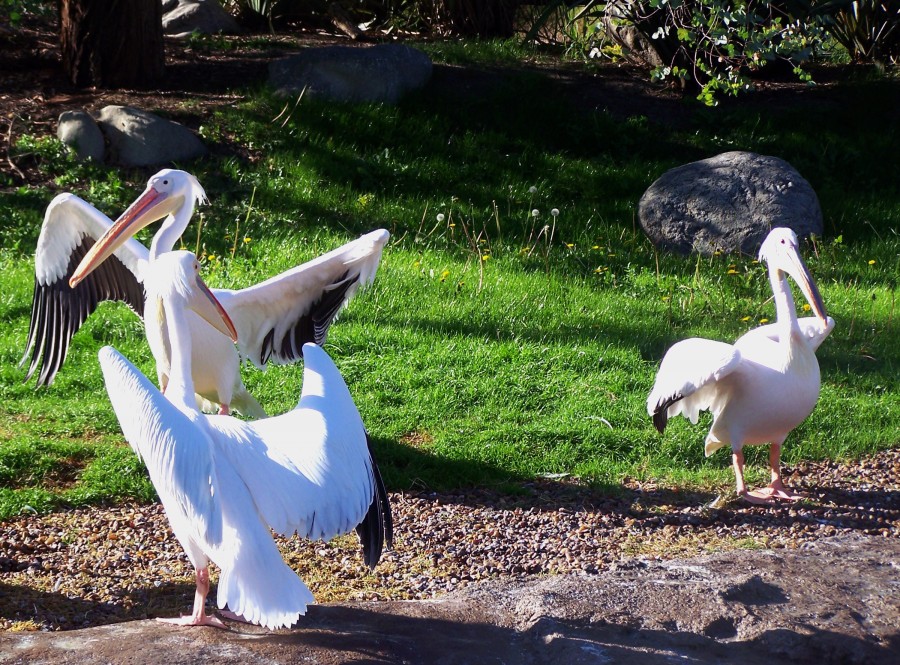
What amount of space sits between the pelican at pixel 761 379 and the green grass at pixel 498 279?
0.34 meters

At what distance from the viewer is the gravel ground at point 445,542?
3738 mm

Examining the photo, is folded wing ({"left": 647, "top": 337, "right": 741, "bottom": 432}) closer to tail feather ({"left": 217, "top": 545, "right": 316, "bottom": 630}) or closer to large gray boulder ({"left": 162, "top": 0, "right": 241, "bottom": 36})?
tail feather ({"left": 217, "top": 545, "right": 316, "bottom": 630})

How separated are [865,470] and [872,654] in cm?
183

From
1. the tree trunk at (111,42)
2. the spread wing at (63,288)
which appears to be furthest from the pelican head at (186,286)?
the tree trunk at (111,42)

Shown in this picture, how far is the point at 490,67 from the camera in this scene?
1048 centimetres

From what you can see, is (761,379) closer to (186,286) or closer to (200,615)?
(186,286)

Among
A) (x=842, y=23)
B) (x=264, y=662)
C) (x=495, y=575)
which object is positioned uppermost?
(x=842, y=23)

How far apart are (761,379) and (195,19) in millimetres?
9386

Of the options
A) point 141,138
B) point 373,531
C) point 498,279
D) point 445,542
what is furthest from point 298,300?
point 141,138

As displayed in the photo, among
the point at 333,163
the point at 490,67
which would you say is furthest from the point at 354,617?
the point at 490,67

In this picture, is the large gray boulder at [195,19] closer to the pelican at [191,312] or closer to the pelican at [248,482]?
the pelican at [191,312]

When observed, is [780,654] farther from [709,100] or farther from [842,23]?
[842,23]

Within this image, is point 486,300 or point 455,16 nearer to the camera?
point 486,300

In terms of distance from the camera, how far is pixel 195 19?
38.9 ft
